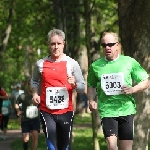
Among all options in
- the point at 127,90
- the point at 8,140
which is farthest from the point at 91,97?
the point at 8,140

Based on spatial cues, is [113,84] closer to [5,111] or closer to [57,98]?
[57,98]

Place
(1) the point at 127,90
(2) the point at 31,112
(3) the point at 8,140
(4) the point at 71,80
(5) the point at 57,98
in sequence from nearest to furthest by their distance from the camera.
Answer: (1) the point at 127,90 → (4) the point at 71,80 → (5) the point at 57,98 → (2) the point at 31,112 → (3) the point at 8,140

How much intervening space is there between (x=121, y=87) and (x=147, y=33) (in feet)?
13.1

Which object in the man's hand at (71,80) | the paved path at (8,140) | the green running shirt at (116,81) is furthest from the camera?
the paved path at (8,140)

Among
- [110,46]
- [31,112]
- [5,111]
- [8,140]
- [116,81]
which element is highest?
[110,46]

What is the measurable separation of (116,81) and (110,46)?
0.46m

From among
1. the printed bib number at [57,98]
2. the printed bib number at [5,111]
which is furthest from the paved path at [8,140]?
the printed bib number at [57,98]

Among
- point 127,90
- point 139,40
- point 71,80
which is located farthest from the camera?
point 139,40

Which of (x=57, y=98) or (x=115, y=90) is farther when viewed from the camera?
(x=57, y=98)

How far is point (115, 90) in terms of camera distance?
28.6 ft

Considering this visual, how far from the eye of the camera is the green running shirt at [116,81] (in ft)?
28.5

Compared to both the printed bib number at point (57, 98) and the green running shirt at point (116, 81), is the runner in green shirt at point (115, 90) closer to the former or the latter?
the green running shirt at point (116, 81)

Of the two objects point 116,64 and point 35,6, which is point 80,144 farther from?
point 116,64

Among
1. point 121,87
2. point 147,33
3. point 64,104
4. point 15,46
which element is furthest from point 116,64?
point 15,46
